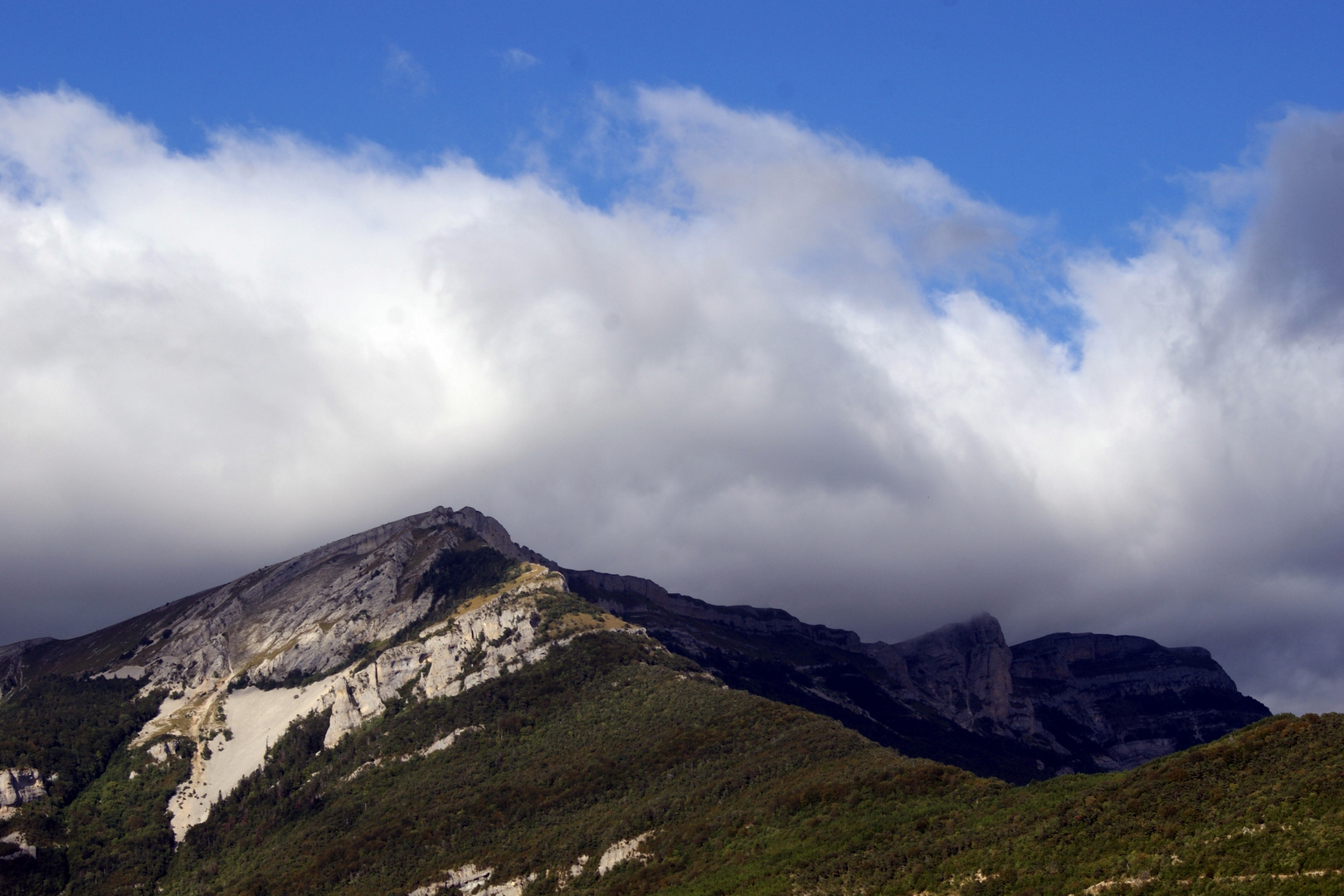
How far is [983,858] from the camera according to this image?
468ft

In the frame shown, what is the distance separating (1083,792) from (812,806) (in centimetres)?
4774

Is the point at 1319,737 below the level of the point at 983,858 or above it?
above

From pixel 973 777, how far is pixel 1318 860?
270ft

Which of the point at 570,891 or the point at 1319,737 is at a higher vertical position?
the point at 1319,737

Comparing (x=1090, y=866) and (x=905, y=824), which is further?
(x=905, y=824)

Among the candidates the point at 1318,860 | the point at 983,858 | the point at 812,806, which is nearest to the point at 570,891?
the point at 812,806

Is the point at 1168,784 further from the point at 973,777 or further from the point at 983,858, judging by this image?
the point at 973,777

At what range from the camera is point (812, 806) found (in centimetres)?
19112

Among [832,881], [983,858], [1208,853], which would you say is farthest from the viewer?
[832,881]

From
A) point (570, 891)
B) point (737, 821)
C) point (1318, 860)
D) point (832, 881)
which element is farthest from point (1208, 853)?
point (570, 891)

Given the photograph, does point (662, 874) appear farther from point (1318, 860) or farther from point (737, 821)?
point (1318, 860)

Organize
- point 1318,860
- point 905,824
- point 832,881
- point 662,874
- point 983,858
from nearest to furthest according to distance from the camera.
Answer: point 1318,860 → point 983,858 → point 832,881 → point 905,824 → point 662,874

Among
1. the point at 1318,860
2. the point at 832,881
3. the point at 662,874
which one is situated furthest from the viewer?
the point at 662,874

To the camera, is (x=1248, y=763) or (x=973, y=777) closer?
(x=1248, y=763)
